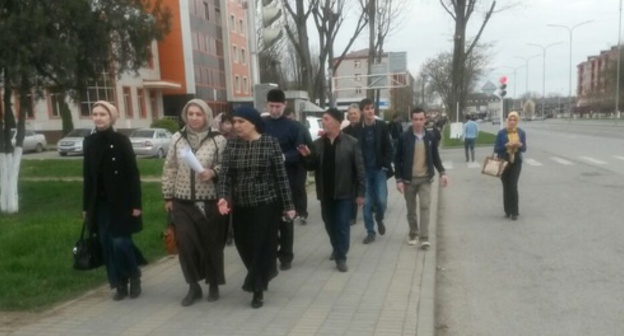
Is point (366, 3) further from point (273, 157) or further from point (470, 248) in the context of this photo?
point (273, 157)

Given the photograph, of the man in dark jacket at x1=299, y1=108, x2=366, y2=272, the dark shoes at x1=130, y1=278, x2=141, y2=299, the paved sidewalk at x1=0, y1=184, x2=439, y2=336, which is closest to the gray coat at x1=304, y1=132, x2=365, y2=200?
the man in dark jacket at x1=299, y1=108, x2=366, y2=272

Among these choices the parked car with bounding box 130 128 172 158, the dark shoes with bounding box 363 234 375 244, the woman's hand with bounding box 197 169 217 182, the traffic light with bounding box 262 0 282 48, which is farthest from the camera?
the parked car with bounding box 130 128 172 158

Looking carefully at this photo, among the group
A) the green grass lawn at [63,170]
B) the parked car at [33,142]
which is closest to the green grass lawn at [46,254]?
the green grass lawn at [63,170]

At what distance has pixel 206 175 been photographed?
538cm

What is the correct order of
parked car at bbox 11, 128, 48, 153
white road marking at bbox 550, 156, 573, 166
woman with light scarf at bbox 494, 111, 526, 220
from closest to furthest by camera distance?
woman with light scarf at bbox 494, 111, 526, 220
white road marking at bbox 550, 156, 573, 166
parked car at bbox 11, 128, 48, 153

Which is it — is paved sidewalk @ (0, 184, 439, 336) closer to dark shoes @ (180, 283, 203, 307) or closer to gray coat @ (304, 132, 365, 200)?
dark shoes @ (180, 283, 203, 307)

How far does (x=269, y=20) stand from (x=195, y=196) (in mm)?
5749

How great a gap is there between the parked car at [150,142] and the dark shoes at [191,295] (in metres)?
26.0

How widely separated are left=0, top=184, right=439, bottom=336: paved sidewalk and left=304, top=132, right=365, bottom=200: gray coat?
2.94ft

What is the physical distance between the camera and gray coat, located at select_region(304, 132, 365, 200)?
22.1 ft

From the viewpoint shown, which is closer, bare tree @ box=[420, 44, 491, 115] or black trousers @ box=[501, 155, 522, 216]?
black trousers @ box=[501, 155, 522, 216]

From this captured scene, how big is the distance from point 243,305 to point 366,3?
86.1 feet

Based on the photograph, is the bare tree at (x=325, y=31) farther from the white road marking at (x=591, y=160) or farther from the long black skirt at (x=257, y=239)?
the long black skirt at (x=257, y=239)

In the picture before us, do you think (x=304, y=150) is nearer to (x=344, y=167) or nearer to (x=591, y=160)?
(x=344, y=167)
